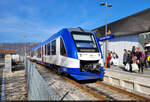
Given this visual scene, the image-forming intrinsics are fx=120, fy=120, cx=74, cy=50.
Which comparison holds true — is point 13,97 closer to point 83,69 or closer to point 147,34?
point 83,69

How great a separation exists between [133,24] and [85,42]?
9.01 m

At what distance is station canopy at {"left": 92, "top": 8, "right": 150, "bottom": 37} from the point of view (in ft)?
39.9

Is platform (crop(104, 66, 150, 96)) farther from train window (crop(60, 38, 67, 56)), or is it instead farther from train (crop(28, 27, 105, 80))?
train window (crop(60, 38, 67, 56))

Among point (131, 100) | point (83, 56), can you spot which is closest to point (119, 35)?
point (83, 56)

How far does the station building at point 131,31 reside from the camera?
1213cm

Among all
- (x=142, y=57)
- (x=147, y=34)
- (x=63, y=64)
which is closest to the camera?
(x=63, y=64)

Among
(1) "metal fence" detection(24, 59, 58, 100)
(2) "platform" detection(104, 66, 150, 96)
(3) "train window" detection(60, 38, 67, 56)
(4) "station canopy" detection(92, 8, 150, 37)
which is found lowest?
(2) "platform" detection(104, 66, 150, 96)

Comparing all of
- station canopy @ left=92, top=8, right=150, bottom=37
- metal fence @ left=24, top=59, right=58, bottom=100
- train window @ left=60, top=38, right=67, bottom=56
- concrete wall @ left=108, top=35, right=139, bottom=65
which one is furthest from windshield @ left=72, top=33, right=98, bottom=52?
concrete wall @ left=108, top=35, right=139, bottom=65

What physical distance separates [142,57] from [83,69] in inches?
195

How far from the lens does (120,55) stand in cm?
1514

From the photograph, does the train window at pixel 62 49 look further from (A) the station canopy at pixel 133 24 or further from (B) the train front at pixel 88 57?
(A) the station canopy at pixel 133 24

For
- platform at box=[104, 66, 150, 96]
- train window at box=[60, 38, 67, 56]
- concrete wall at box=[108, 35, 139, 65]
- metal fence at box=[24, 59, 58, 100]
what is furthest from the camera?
Answer: concrete wall at box=[108, 35, 139, 65]

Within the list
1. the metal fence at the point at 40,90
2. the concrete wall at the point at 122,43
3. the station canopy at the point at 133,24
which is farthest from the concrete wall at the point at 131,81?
the concrete wall at the point at 122,43

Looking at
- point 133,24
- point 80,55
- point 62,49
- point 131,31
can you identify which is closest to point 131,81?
point 80,55
